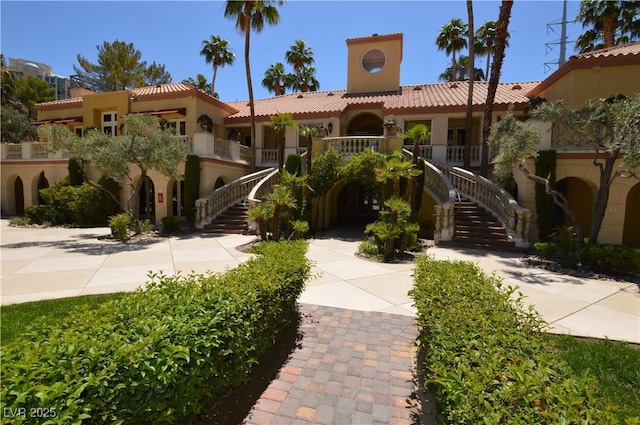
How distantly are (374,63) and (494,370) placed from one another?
78.5 feet

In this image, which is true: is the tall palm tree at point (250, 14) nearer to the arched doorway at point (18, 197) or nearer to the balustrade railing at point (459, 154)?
the balustrade railing at point (459, 154)

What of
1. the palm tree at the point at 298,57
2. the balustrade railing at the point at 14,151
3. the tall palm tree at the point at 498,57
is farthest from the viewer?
the palm tree at the point at 298,57

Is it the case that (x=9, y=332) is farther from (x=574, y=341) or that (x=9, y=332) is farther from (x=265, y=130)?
(x=265, y=130)

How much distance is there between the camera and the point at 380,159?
1381 centimetres

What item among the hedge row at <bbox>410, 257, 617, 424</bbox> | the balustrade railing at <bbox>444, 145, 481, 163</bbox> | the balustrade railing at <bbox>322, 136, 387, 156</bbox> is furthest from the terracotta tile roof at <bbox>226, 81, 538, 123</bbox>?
the hedge row at <bbox>410, 257, 617, 424</bbox>

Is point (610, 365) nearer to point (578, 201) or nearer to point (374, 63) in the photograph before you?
point (578, 201)

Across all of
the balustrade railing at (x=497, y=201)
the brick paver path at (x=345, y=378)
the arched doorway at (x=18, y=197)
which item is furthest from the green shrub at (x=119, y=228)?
the arched doorway at (x=18, y=197)

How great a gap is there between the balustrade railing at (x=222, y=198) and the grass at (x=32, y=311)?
9.41m

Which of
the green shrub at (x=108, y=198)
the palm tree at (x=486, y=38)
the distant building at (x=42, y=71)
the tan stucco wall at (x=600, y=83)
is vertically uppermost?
the distant building at (x=42, y=71)

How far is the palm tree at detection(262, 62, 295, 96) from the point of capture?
117 ft

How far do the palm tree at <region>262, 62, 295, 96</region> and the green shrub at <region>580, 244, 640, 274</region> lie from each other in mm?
32941

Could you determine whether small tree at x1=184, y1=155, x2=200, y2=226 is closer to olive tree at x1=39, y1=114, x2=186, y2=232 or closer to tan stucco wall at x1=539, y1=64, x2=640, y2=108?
olive tree at x1=39, y1=114, x2=186, y2=232

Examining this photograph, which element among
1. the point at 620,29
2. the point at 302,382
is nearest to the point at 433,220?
the point at 302,382

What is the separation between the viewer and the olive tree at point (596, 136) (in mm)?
8625
